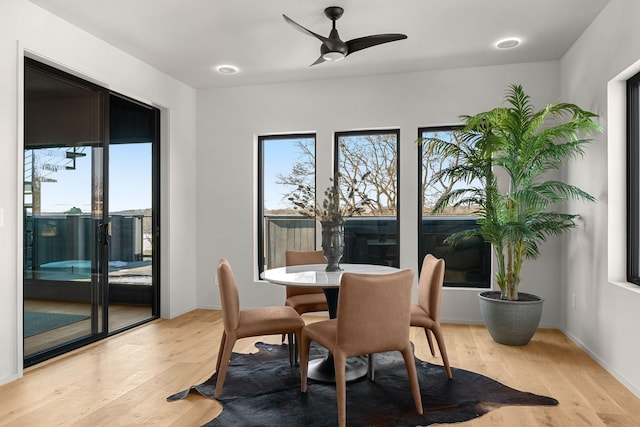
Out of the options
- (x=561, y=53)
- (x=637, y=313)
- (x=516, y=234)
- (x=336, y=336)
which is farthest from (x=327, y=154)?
(x=637, y=313)

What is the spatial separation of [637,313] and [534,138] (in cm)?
159

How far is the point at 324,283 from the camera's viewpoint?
273 cm

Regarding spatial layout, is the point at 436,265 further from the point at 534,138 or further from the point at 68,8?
the point at 68,8

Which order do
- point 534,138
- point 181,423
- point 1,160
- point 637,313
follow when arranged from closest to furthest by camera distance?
point 181,423
point 637,313
point 1,160
point 534,138

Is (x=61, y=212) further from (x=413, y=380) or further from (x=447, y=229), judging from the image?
(x=447, y=229)

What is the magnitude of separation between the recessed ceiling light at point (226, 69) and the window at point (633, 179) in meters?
3.53

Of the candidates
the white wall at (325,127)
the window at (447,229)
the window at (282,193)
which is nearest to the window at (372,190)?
the white wall at (325,127)

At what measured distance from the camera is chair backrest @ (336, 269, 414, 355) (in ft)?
7.70

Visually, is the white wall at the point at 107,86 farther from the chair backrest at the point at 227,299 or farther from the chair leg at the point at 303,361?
the chair leg at the point at 303,361

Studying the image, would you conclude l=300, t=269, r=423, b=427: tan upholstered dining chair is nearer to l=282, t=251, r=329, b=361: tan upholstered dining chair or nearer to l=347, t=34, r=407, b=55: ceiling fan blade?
l=282, t=251, r=329, b=361: tan upholstered dining chair

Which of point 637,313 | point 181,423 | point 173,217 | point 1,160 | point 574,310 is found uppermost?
point 1,160

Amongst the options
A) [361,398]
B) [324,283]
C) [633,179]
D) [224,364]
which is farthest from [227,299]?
[633,179]

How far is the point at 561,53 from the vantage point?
4180mm

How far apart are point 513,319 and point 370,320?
1.93m
